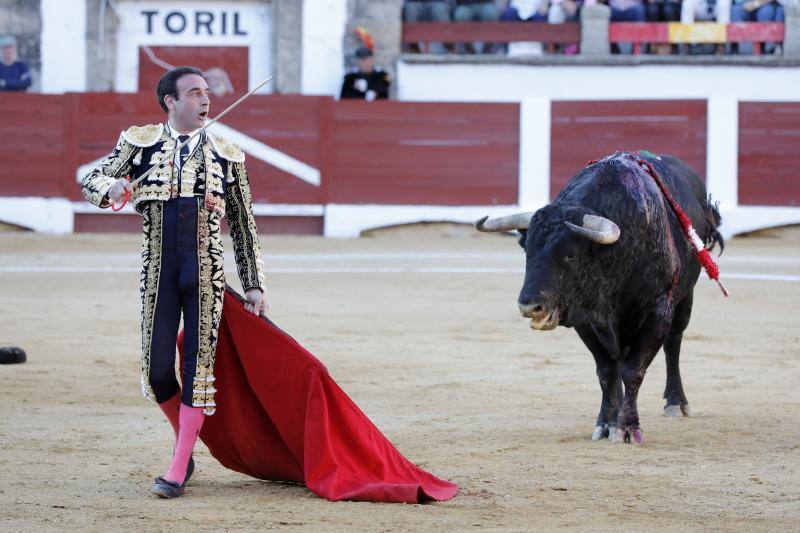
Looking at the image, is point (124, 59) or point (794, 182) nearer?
point (794, 182)

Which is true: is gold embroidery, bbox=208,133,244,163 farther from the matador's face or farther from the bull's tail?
the bull's tail

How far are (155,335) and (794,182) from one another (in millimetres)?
10108

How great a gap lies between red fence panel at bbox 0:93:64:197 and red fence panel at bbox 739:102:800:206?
6.14 metres

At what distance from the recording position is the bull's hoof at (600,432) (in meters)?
4.31

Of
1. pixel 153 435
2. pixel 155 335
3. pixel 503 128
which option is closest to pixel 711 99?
pixel 503 128

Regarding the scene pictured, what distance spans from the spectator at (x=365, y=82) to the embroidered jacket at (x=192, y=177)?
975 cm

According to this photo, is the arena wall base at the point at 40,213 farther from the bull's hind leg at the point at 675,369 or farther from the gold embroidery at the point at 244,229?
the gold embroidery at the point at 244,229

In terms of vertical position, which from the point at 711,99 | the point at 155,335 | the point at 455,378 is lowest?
the point at 455,378

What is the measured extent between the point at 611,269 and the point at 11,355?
287 centimetres

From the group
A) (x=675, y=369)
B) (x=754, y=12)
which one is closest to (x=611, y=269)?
(x=675, y=369)

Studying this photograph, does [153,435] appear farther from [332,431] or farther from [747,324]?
[747,324]

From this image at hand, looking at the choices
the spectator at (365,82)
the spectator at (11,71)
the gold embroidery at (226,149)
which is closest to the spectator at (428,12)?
the spectator at (365,82)

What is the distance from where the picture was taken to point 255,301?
357cm

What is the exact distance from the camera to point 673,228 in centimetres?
461
